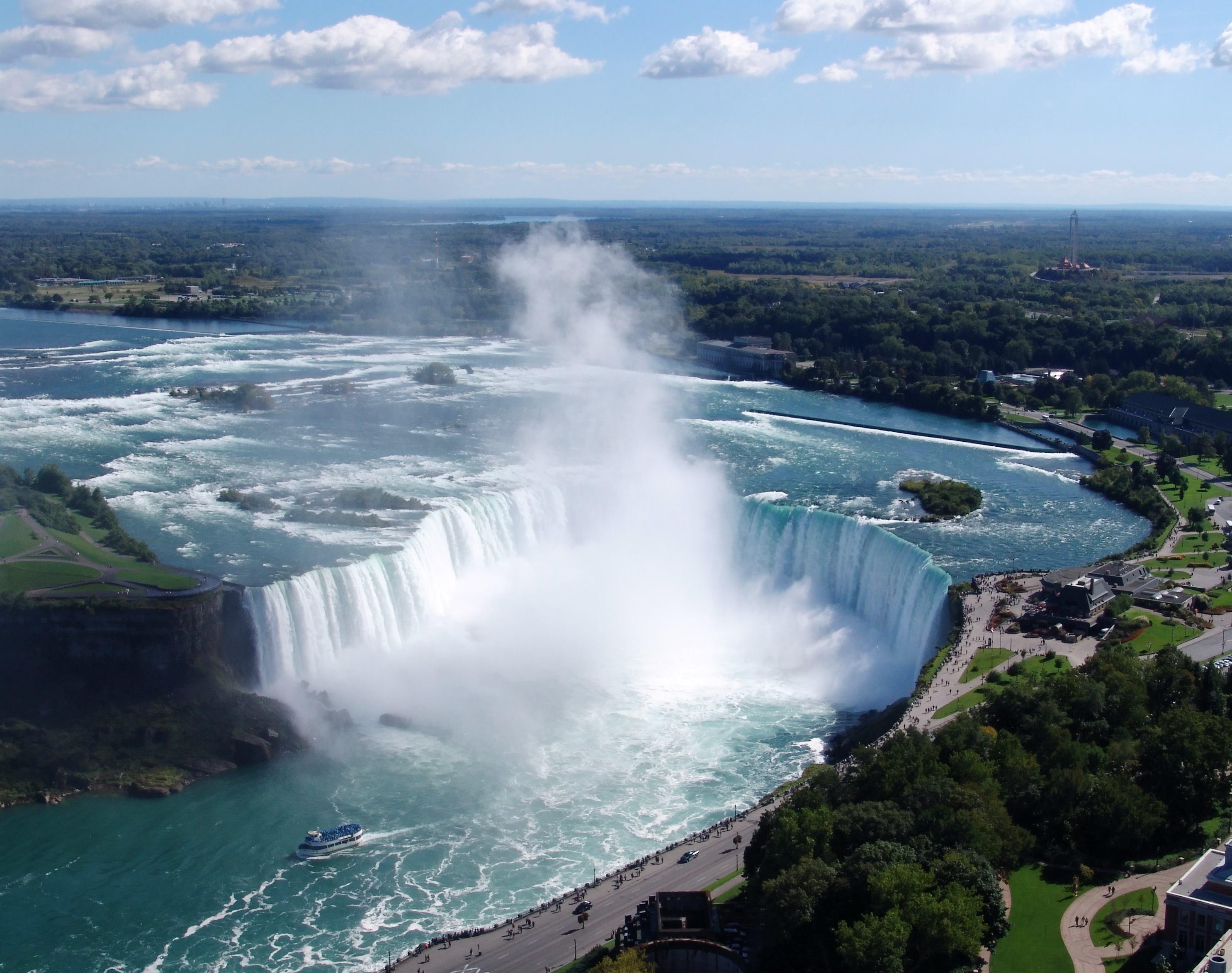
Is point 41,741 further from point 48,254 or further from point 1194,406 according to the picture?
point 48,254

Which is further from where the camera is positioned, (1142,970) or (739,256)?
(739,256)

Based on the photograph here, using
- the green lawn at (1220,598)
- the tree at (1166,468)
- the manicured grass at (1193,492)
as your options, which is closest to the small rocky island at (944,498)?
the manicured grass at (1193,492)

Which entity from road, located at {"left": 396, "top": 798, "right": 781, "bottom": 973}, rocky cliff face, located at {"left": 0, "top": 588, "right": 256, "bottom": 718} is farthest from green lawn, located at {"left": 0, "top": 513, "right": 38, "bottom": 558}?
road, located at {"left": 396, "top": 798, "right": 781, "bottom": 973}

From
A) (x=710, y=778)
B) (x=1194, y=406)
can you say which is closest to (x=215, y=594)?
(x=710, y=778)

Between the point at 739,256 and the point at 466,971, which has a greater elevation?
the point at 739,256

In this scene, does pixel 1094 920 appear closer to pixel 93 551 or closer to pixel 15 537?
pixel 93 551

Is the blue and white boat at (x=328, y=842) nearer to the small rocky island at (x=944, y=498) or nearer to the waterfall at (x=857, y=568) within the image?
the waterfall at (x=857, y=568)
